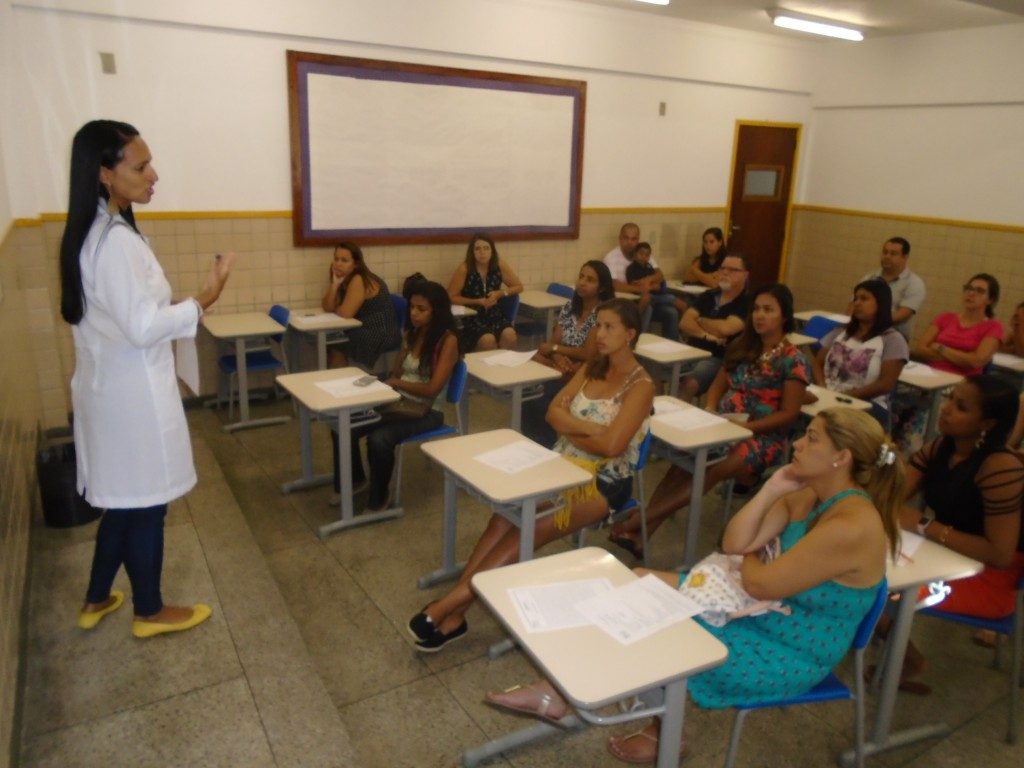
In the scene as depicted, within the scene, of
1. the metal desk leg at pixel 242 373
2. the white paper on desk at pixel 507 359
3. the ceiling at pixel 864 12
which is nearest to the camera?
the white paper on desk at pixel 507 359

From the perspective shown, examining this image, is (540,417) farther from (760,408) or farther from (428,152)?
(428,152)

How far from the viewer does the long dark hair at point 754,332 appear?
11.8ft

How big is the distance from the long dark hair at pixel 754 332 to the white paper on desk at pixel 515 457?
4.68ft

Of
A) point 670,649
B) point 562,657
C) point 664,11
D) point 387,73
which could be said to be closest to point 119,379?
point 562,657

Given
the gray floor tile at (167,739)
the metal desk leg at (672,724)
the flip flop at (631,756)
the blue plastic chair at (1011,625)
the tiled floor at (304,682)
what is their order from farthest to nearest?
the blue plastic chair at (1011,625) < the flip flop at (631,756) < the tiled floor at (304,682) < the gray floor tile at (167,739) < the metal desk leg at (672,724)

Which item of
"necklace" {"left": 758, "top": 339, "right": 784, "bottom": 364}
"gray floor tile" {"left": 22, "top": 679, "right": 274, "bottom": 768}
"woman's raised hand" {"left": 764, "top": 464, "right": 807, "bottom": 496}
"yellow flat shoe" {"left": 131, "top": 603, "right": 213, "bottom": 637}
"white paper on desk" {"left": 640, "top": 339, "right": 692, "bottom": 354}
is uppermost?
"necklace" {"left": 758, "top": 339, "right": 784, "bottom": 364}

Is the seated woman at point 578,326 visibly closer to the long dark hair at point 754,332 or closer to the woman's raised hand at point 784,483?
the long dark hair at point 754,332

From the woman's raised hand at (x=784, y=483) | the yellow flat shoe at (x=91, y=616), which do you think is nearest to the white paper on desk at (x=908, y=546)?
the woman's raised hand at (x=784, y=483)

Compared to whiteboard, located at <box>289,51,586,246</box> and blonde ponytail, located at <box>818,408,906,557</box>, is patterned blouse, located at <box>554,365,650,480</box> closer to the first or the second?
blonde ponytail, located at <box>818,408,906,557</box>

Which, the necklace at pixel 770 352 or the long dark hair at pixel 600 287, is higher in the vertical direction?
the long dark hair at pixel 600 287

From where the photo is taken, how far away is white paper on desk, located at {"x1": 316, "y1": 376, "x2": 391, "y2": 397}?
355 centimetres

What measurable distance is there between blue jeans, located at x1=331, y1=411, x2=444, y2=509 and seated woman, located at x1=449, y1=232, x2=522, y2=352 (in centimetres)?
196

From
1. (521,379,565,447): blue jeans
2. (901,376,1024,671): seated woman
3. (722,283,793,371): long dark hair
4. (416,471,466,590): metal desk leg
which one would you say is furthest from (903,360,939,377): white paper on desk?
(416,471,466,590): metal desk leg

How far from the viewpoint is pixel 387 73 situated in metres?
5.52
